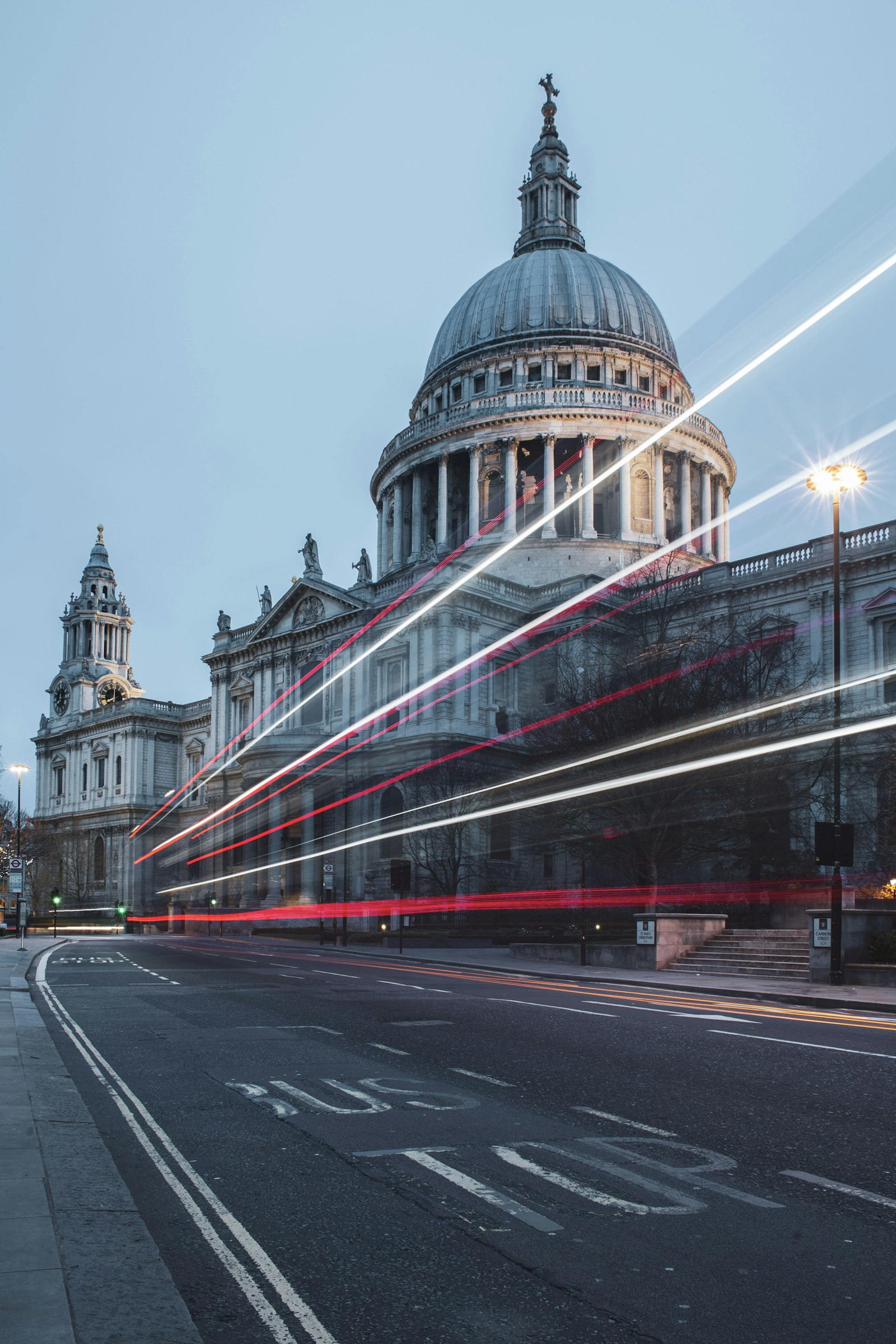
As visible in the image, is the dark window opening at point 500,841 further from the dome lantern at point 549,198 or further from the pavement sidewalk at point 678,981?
the dome lantern at point 549,198

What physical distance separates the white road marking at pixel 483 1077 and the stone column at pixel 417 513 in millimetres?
70511

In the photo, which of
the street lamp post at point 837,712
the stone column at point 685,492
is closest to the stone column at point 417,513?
the stone column at point 685,492

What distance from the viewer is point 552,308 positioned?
290 feet

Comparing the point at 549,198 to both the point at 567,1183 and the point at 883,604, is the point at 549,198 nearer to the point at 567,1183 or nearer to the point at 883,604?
the point at 883,604

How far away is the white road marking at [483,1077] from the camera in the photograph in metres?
10.8

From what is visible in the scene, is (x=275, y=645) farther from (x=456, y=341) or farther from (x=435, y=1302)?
(x=435, y=1302)

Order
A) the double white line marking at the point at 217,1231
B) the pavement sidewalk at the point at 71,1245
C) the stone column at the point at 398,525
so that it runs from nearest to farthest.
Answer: the pavement sidewalk at the point at 71,1245 < the double white line marking at the point at 217,1231 < the stone column at the point at 398,525

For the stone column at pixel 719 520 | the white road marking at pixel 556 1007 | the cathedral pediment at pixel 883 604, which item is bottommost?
the white road marking at pixel 556 1007

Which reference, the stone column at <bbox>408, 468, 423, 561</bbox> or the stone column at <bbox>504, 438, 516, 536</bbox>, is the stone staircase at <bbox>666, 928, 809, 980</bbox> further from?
the stone column at <bbox>408, 468, 423, 561</bbox>

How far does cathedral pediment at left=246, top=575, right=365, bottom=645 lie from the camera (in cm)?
7300

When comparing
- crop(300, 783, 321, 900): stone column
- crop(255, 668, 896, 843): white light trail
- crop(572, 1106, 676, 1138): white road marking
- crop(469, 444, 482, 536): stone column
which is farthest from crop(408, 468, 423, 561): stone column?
crop(572, 1106, 676, 1138): white road marking

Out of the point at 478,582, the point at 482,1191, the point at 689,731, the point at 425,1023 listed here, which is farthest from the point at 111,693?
the point at 482,1191

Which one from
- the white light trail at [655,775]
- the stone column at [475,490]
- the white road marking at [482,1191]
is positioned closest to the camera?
the white road marking at [482,1191]

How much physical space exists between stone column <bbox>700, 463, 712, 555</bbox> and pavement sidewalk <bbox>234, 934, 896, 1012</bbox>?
47.0m
